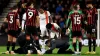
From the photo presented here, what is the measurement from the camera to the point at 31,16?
1691 centimetres

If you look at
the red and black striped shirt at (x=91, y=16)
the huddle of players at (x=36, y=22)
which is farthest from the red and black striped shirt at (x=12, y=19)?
the red and black striped shirt at (x=91, y=16)

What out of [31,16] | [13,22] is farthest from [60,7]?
[31,16]

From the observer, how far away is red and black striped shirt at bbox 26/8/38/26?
55.3 ft

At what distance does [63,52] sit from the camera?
62.6 feet

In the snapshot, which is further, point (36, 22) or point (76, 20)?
point (76, 20)

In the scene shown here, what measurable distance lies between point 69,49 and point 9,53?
2.51 meters

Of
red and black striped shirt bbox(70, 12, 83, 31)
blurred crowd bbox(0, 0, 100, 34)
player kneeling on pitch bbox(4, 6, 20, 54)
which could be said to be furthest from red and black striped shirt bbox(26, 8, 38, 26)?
blurred crowd bbox(0, 0, 100, 34)

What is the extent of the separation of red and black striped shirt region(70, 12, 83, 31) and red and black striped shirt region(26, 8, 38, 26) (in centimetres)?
151

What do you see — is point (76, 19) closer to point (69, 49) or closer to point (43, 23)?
point (69, 49)

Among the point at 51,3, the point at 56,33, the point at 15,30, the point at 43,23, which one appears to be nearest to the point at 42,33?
the point at 43,23

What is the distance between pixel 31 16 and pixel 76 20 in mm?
1820

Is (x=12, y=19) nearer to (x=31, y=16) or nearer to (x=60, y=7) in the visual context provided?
(x=31, y=16)

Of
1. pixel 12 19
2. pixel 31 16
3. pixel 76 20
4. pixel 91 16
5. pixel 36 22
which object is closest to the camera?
pixel 31 16

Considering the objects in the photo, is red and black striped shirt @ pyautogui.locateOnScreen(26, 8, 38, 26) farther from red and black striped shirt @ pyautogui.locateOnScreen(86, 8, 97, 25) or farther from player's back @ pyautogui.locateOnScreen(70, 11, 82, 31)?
red and black striped shirt @ pyautogui.locateOnScreen(86, 8, 97, 25)
